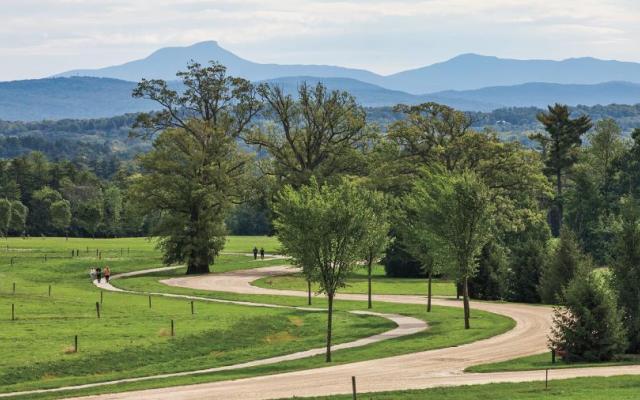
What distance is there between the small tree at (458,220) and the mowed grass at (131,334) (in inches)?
264

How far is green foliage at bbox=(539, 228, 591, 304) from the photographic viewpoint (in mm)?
68562

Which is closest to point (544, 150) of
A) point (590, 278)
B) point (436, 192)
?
point (436, 192)

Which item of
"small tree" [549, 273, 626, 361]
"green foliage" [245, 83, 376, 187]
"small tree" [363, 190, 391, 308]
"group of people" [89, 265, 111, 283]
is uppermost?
"green foliage" [245, 83, 376, 187]

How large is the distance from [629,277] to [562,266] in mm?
21905

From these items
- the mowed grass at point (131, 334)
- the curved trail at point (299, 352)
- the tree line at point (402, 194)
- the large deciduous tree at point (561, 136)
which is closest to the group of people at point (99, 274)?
the tree line at point (402, 194)

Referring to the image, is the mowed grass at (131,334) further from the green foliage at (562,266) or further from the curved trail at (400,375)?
the green foliage at (562,266)

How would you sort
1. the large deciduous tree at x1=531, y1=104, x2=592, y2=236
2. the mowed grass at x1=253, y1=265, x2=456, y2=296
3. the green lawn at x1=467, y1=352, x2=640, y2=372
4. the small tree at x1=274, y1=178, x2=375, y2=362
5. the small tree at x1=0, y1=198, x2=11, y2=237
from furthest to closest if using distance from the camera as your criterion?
1. the small tree at x1=0, y1=198, x2=11, y2=237
2. the large deciduous tree at x1=531, y1=104, x2=592, y2=236
3. the mowed grass at x1=253, y1=265, x2=456, y2=296
4. the small tree at x1=274, y1=178, x2=375, y2=362
5. the green lawn at x1=467, y1=352, x2=640, y2=372

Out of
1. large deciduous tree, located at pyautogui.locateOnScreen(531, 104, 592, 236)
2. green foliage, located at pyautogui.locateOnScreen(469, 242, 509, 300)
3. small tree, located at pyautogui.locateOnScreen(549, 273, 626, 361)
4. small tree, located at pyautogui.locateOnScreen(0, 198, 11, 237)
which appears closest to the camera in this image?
small tree, located at pyautogui.locateOnScreen(549, 273, 626, 361)

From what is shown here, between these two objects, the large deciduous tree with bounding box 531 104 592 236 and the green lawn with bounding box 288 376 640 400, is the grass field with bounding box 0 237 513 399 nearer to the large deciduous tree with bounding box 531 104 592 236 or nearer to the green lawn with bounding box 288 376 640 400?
the green lawn with bounding box 288 376 640 400

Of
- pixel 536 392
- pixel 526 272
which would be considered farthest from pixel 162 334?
pixel 526 272

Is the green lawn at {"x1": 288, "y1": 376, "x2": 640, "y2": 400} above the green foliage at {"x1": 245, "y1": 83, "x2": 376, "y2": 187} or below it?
below

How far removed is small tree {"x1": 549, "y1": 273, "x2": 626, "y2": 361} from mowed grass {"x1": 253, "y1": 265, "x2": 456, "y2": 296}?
38.7 m

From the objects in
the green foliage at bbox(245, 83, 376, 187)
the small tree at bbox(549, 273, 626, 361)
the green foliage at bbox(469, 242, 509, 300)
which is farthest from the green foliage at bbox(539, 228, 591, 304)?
the green foliage at bbox(245, 83, 376, 187)

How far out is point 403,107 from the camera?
89.8 metres
